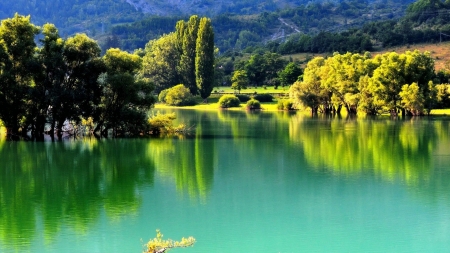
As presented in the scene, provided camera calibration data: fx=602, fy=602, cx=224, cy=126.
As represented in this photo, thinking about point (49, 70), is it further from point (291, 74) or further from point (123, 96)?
point (291, 74)

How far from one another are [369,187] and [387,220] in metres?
6.30

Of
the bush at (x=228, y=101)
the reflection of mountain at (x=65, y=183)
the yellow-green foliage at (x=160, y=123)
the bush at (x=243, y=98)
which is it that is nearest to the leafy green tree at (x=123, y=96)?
the yellow-green foliage at (x=160, y=123)

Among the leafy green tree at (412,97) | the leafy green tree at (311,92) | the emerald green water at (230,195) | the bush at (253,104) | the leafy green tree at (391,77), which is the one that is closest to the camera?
the emerald green water at (230,195)

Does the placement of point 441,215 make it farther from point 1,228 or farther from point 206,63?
point 206,63

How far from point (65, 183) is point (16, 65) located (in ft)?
72.2

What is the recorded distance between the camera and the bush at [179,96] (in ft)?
362

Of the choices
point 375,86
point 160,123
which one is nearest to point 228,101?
point 375,86

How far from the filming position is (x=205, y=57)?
347 feet

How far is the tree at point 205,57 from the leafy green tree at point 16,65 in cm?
5833

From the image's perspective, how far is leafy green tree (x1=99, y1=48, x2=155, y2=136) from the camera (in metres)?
49.7

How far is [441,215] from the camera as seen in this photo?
71.9ft

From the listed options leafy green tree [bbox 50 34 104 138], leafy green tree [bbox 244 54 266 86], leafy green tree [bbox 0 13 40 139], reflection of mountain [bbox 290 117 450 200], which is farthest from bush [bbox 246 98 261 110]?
leafy green tree [bbox 0 13 40 139]

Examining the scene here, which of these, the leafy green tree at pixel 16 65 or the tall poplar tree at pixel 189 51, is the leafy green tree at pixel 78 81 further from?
the tall poplar tree at pixel 189 51

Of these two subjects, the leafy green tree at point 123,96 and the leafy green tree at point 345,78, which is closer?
the leafy green tree at point 123,96
